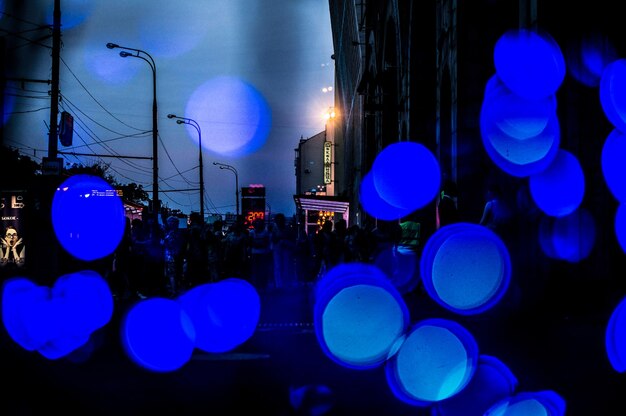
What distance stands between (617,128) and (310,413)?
257 inches

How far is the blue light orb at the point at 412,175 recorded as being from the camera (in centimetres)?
1803

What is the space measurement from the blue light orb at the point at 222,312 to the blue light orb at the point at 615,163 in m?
5.58

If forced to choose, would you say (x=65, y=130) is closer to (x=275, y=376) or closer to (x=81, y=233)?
(x=81, y=233)

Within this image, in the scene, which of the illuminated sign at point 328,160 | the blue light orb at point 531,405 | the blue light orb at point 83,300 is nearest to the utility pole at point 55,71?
the blue light orb at point 83,300

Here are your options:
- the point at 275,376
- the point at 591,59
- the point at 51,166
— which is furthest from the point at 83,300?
the point at 591,59

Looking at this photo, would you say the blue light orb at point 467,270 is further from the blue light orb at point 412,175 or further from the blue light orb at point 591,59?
the blue light orb at point 412,175

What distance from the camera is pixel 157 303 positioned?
10875 mm

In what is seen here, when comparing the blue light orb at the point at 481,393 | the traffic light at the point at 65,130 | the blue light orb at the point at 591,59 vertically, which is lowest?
the blue light orb at the point at 481,393

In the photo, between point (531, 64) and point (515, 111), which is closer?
point (531, 64)

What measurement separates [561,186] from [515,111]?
2.70m

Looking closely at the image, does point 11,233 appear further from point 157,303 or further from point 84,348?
point 84,348

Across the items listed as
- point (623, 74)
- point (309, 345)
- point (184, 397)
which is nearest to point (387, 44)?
point (623, 74)

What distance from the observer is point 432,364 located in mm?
5414

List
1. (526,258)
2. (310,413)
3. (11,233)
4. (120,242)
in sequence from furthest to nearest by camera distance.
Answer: (11,233), (120,242), (526,258), (310,413)
